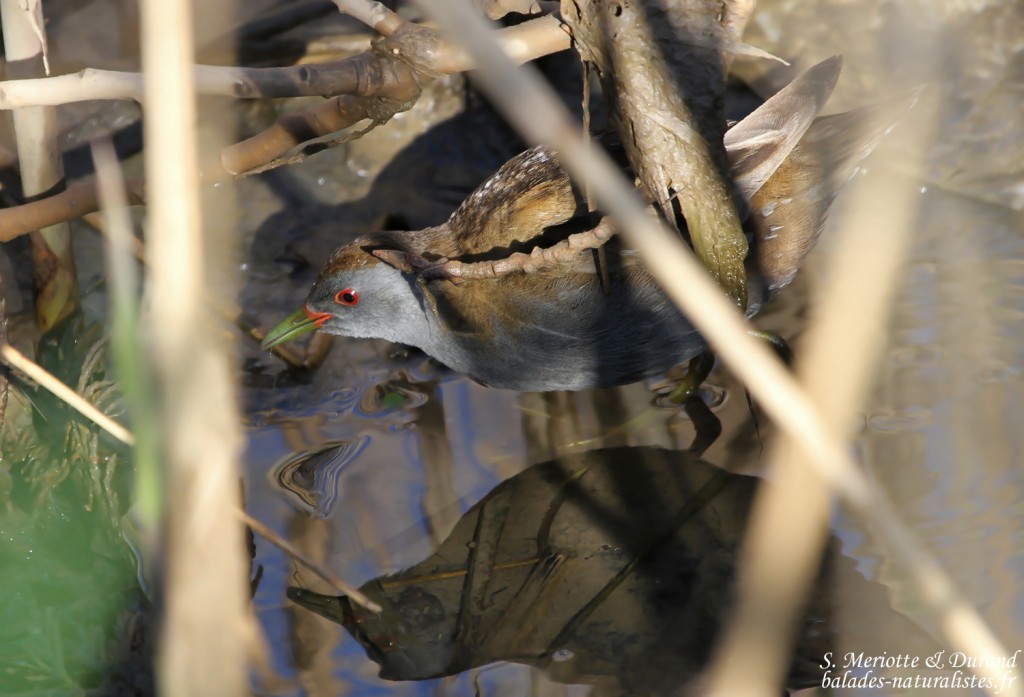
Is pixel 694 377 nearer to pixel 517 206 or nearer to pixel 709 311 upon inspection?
pixel 517 206

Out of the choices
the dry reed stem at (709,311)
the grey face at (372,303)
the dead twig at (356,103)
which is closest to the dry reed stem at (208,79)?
the dead twig at (356,103)

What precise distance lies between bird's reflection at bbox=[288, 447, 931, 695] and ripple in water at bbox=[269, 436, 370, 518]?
367mm

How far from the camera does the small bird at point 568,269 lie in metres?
3.09

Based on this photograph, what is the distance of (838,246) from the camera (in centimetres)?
399

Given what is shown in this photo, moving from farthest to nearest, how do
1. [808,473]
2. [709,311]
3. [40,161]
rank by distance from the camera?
[40,161] → [808,473] → [709,311]

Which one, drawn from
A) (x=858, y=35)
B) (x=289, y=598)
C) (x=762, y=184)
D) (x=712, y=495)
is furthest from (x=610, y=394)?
(x=858, y=35)

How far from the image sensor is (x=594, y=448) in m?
3.32

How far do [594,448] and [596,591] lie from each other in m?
0.67

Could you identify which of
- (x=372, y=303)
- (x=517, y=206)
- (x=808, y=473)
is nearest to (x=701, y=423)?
(x=517, y=206)

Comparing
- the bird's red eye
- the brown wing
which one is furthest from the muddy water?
the brown wing

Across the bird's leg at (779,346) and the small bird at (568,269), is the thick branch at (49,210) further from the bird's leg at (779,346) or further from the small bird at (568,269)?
the bird's leg at (779,346)

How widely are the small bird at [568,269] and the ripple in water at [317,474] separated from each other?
47 centimetres

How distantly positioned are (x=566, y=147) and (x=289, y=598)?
1916mm

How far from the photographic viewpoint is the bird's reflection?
2545 millimetres
